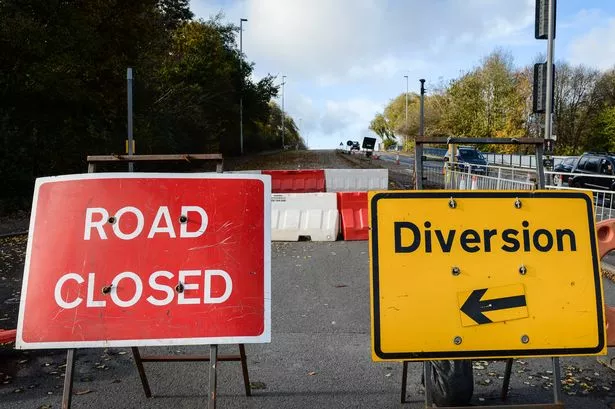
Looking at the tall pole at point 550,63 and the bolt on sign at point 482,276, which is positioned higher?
the tall pole at point 550,63

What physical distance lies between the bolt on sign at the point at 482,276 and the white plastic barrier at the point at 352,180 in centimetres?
1514

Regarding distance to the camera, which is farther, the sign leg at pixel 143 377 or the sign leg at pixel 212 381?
the sign leg at pixel 143 377

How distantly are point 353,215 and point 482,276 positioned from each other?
8.19m

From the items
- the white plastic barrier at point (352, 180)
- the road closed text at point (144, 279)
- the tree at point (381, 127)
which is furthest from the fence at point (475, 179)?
the tree at point (381, 127)

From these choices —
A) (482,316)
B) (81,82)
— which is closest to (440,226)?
(482,316)

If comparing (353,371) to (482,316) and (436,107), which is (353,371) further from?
(436,107)

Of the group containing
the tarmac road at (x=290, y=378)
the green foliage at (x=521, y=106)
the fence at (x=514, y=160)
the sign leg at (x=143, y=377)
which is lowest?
the tarmac road at (x=290, y=378)

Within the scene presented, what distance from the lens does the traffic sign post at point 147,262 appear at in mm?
3191

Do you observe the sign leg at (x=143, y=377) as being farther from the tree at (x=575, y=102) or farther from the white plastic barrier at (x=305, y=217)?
the tree at (x=575, y=102)

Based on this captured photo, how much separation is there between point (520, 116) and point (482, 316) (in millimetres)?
58555

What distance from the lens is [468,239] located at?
3332 millimetres

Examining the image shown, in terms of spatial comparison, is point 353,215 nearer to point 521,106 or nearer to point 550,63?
point 550,63

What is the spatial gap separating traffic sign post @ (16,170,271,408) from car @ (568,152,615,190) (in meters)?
17.8

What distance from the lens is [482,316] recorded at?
3.22 meters
